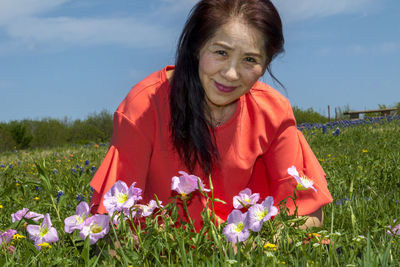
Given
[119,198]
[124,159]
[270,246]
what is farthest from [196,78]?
[270,246]

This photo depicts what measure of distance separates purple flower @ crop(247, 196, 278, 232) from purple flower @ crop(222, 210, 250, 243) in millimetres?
32

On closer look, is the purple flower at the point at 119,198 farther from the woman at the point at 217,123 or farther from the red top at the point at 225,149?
the red top at the point at 225,149

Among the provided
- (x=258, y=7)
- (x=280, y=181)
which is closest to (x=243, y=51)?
(x=258, y=7)

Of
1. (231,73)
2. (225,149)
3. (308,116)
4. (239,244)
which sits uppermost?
(231,73)

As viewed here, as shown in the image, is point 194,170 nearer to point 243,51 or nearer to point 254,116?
point 254,116

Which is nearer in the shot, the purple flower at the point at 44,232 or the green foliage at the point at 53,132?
the purple flower at the point at 44,232

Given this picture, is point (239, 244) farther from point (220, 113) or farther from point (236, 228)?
point (220, 113)

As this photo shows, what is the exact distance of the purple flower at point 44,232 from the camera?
6.73 ft

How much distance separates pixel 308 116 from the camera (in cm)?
2108

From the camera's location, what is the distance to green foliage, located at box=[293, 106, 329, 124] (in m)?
20.7

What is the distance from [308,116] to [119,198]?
19.9m

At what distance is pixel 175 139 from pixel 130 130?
0.96 ft

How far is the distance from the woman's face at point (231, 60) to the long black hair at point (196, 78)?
0.25ft

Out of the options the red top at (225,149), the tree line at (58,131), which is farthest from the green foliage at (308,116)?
the red top at (225,149)
